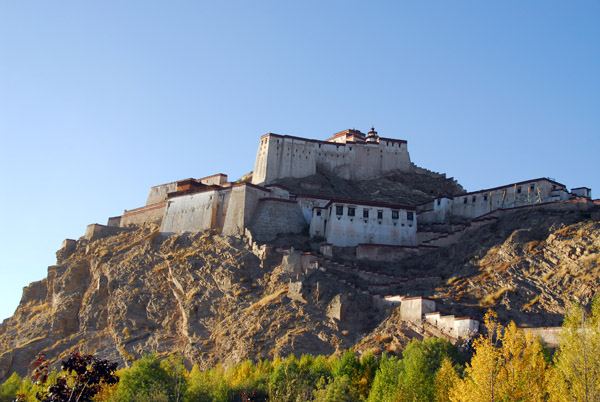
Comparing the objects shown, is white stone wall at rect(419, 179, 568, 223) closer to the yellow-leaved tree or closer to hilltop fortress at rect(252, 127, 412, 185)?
A: hilltop fortress at rect(252, 127, 412, 185)

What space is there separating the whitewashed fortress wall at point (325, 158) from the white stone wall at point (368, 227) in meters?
14.1

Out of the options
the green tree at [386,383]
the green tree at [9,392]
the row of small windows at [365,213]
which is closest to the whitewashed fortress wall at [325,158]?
the row of small windows at [365,213]

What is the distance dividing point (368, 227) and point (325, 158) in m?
19.1

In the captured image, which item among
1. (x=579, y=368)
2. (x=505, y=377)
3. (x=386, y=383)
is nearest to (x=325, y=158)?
(x=386, y=383)

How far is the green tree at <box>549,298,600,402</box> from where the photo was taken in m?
24.6

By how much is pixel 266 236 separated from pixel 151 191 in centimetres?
2354

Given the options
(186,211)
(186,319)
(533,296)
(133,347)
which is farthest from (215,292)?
(533,296)

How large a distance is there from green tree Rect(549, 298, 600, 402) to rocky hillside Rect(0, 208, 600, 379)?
808 inches

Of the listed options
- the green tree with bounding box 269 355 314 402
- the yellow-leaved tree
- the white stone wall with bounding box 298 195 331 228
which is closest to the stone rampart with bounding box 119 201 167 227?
the white stone wall with bounding box 298 195 331 228

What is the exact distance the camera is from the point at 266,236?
6350cm

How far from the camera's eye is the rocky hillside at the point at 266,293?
1912 inches

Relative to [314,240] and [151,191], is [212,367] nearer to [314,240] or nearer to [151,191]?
[314,240]

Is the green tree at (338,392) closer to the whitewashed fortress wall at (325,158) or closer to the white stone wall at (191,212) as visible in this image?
the white stone wall at (191,212)

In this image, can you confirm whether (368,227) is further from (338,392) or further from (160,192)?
(160,192)
